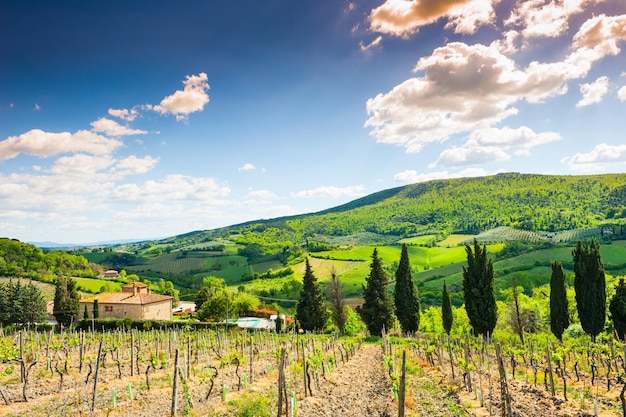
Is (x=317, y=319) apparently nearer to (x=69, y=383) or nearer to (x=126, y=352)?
(x=126, y=352)

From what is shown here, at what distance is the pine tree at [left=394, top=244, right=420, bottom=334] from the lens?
47.3m

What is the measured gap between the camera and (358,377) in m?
23.2

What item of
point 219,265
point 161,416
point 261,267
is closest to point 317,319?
point 161,416

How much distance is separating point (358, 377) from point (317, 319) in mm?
28823

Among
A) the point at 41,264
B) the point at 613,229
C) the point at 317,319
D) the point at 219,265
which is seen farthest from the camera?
the point at 219,265

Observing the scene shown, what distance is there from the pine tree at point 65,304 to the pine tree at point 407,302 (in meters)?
48.4

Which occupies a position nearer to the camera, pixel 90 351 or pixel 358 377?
pixel 358 377

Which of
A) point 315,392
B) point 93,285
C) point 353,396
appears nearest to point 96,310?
point 93,285

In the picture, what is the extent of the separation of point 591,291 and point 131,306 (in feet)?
202

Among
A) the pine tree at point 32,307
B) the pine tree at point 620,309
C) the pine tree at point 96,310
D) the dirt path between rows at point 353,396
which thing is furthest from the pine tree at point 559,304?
the pine tree at point 32,307

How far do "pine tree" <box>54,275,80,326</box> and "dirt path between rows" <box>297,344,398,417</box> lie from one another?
5226 cm

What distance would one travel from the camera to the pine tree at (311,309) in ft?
169

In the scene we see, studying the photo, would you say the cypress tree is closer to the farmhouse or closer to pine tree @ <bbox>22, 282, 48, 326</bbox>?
the farmhouse

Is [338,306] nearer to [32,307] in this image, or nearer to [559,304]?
[559,304]
